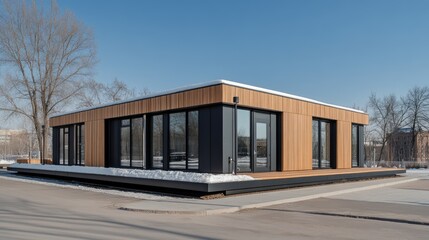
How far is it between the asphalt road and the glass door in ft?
15.2

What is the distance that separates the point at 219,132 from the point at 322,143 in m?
8.37

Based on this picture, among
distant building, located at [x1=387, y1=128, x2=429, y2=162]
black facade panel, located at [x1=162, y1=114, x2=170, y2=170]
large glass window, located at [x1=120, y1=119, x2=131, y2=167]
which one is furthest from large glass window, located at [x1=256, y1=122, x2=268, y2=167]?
distant building, located at [x1=387, y1=128, x2=429, y2=162]

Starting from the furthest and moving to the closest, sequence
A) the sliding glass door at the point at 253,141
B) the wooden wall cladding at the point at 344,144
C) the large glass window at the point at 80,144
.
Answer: the large glass window at the point at 80,144 → the wooden wall cladding at the point at 344,144 → the sliding glass door at the point at 253,141

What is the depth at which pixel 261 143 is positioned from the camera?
16672 mm

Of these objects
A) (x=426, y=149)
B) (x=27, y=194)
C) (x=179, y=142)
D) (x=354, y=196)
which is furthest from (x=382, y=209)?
(x=426, y=149)

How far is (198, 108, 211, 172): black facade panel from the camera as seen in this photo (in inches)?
596

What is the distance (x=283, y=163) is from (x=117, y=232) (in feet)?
36.4

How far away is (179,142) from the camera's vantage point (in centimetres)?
1672

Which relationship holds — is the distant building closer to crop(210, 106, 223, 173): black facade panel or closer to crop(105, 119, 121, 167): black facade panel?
crop(105, 119, 121, 167): black facade panel

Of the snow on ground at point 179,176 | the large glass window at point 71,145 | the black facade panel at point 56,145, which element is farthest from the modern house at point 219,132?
the black facade panel at point 56,145

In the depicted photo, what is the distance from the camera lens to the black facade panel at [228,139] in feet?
47.9

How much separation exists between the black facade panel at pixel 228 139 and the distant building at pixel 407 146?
143 feet

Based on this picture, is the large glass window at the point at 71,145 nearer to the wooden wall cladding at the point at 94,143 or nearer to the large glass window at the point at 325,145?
the wooden wall cladding at the point at 94,143

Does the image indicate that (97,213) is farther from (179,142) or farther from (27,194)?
(179,142)
